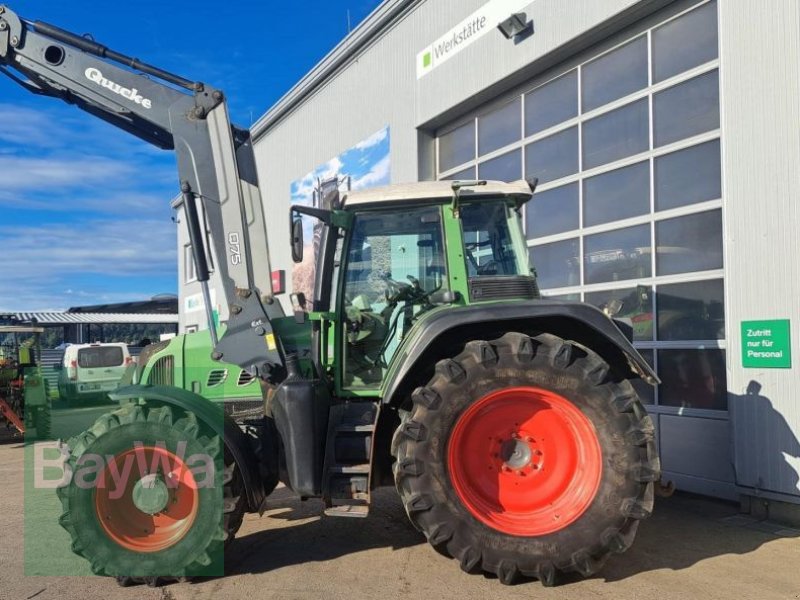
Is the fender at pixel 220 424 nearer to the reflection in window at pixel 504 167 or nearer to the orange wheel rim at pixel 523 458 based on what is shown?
the orange wheel rim at pixel 523 458

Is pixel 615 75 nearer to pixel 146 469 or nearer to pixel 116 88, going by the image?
pixel 116 88

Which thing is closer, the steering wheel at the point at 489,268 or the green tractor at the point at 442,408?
the green tractor at the point at 442,408

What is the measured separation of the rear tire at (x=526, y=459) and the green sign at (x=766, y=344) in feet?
7.31

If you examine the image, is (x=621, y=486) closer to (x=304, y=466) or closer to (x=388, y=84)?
(x=304, y=466)

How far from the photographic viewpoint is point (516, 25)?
8.41m

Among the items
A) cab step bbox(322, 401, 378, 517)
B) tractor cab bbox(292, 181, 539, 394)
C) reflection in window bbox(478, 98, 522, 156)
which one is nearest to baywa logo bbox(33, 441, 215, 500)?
cab step bbox(322, 401, 378, 517)

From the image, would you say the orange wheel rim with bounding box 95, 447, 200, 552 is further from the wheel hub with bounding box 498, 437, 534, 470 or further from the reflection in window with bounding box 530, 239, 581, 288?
the reflection in window with bounding box 530, 239, 581, 288

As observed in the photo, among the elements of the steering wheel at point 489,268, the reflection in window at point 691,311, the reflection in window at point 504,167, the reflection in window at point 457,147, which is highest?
the reflection in window at point 457,147

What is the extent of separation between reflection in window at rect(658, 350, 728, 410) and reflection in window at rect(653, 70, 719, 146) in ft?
7.49

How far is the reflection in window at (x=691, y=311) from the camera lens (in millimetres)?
6508

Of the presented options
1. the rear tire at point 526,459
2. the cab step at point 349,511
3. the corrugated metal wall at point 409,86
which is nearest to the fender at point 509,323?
the rear tire at point 526,459

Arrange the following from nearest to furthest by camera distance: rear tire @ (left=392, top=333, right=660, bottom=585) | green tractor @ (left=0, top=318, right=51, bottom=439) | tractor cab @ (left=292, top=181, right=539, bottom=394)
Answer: rear tire @ (left=392, top=333, right=660, bottom=585)
tractor cab @ (left=292, top=181, right=539, bottom=394)
green tractor @ (left=0, top=318, right=51, bottom=439)

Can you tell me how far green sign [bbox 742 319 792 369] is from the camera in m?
5.58

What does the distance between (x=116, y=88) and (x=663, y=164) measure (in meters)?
5.44
